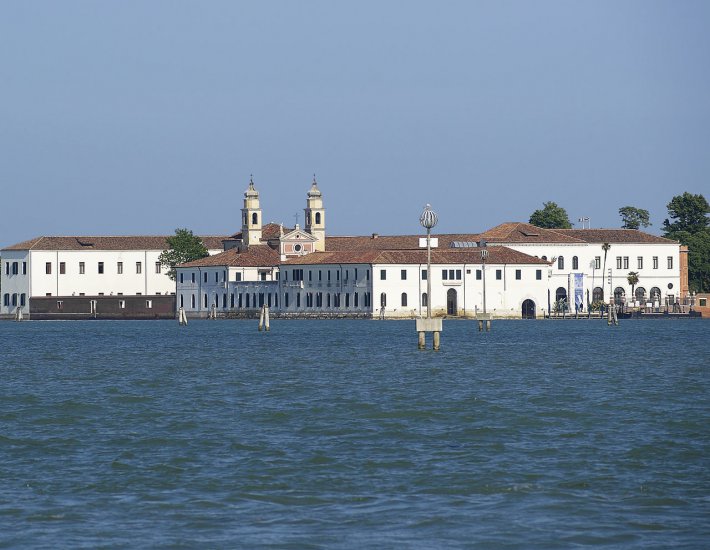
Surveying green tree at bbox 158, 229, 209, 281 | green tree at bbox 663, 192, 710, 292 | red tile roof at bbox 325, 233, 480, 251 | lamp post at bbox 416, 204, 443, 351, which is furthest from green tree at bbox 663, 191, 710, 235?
lamp post at bbox 416, 204, 443, 351

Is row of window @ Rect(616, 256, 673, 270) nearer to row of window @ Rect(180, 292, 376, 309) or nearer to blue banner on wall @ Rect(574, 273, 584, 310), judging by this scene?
blue banner on wall @ Rect(574, 273, 584, 310)

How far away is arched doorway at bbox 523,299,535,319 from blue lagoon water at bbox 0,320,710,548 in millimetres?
66862

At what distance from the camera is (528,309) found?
11188cm

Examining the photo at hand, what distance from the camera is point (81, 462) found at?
21547mm

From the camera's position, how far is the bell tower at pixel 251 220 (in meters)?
125

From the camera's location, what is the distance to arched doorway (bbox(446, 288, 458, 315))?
10938cm

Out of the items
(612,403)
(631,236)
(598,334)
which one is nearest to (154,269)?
(631,236)

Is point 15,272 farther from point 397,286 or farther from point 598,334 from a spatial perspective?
point 598,334

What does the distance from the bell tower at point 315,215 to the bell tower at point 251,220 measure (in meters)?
4.06

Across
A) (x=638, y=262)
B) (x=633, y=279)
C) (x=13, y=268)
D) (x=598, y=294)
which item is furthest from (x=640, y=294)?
(x=13, y=268)

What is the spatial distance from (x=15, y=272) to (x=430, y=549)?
116098mm

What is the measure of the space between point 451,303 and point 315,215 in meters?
18.1

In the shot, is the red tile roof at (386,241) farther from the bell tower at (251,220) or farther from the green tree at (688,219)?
the green tree at (688,219)

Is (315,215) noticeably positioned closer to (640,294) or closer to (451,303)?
(451,303)
